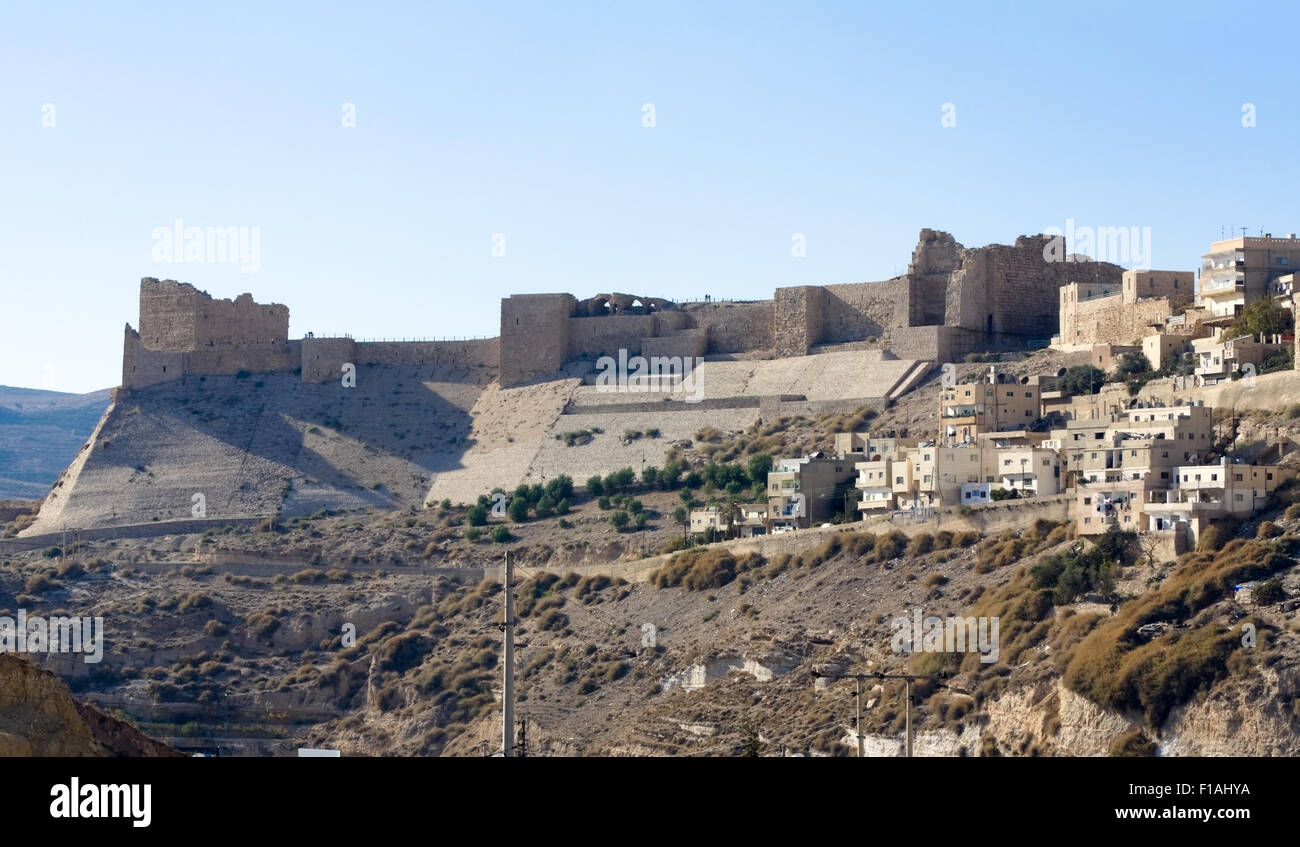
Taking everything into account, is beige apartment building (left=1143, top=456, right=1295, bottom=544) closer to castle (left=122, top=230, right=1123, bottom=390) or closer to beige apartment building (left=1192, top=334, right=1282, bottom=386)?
beige apartment building (left=1192, top=334, right=1282, bottom=386)

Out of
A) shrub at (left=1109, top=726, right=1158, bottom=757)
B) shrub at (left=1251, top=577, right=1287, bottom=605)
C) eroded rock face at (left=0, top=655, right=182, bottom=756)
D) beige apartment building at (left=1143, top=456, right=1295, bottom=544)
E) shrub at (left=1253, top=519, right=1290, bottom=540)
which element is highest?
beige apartment building at (left=1143, top=456, right=1295, bottom=544)

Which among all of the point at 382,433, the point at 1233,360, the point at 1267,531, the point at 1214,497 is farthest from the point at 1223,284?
the point at 382,433

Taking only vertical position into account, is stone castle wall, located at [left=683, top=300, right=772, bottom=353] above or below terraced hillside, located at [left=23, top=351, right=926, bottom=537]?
above

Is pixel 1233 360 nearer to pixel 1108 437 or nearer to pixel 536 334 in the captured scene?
pixel 1108 437

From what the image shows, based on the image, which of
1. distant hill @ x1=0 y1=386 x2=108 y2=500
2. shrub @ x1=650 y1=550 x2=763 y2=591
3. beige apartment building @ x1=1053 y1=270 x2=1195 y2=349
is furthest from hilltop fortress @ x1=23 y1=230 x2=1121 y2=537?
distant hill @ x1=0 y1=386 x2=108 y2=500

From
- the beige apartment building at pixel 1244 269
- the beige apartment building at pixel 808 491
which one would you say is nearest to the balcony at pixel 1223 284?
the beige apartment building at pixel 1244 269
